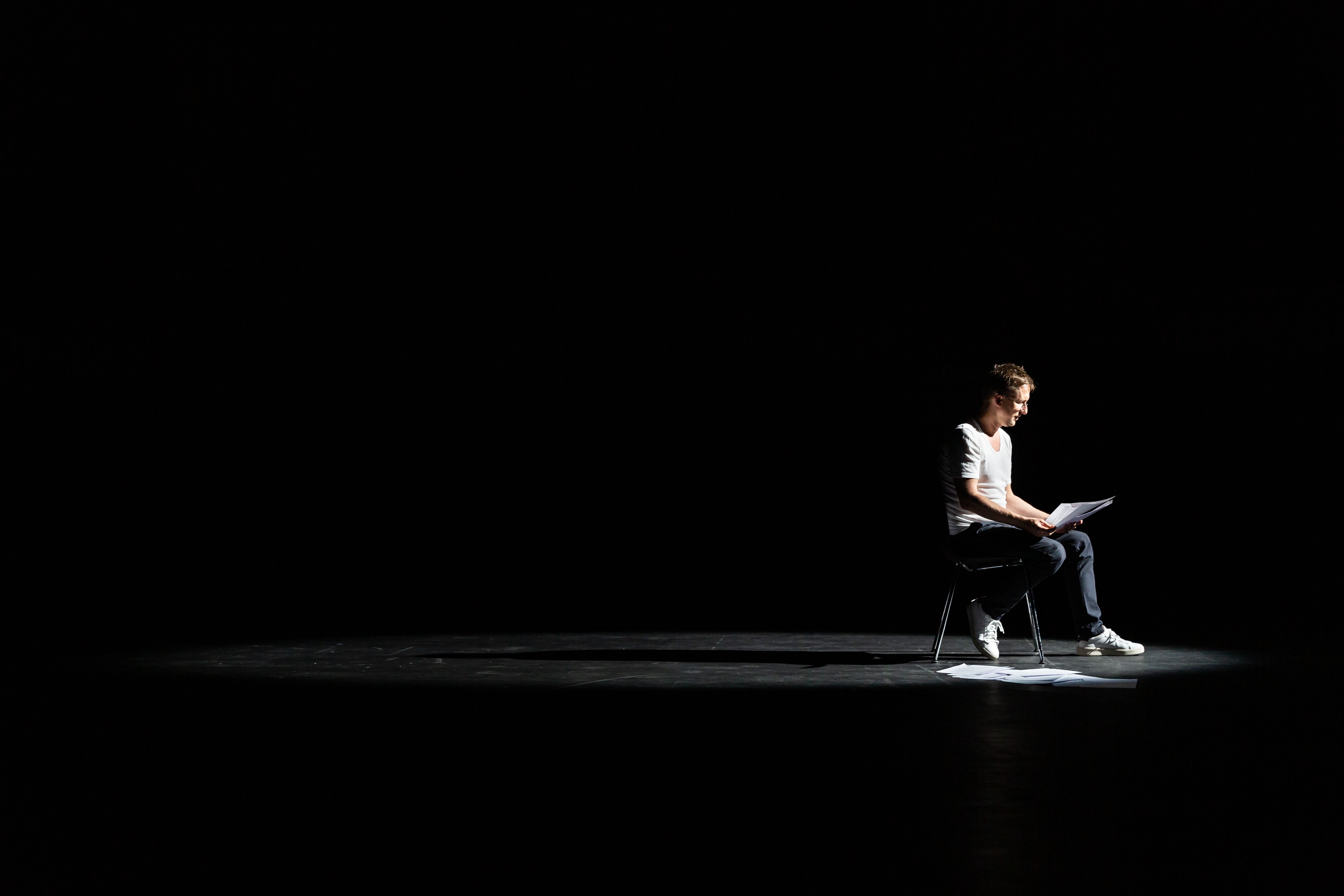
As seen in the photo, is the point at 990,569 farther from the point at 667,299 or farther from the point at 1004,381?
the point at 667,299

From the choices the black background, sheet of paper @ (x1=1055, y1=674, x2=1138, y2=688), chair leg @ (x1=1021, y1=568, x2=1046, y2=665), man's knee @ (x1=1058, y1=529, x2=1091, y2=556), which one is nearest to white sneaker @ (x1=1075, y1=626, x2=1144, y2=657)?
chair leg @ (x1=1021, y1=568, x2=1046, y2=665)

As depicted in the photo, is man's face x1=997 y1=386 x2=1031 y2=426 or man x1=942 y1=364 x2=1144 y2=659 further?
man's face x1=997 y1=386 x2=1031 y2=426

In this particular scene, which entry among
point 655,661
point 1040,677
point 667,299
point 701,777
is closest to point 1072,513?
point 1040,677

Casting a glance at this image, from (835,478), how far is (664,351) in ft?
4.35

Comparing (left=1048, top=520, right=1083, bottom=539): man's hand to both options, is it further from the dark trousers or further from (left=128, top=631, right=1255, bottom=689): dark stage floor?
(left=128, top=631, right=1255, bottom=689): dark stage floor

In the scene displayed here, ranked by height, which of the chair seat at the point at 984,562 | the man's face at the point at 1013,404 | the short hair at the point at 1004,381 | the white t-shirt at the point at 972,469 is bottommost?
the chair seat at the point at 984,562

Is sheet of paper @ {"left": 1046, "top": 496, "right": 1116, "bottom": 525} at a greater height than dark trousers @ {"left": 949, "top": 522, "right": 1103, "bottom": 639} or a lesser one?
greater

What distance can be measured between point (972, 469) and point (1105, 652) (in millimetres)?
763

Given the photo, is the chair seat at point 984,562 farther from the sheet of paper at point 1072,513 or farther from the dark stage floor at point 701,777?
the dark stage floor at point 701,777

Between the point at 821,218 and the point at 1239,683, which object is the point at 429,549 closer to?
the point at 821,218

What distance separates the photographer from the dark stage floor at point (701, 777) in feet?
5.71

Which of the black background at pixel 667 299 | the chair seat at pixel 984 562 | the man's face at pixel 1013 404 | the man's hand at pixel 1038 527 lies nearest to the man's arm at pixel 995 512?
the man's hand at pixel 1038 527

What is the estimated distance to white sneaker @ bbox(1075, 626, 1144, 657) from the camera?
162 inches

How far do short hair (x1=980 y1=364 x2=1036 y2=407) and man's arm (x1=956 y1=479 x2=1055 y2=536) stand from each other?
0.31 metres
